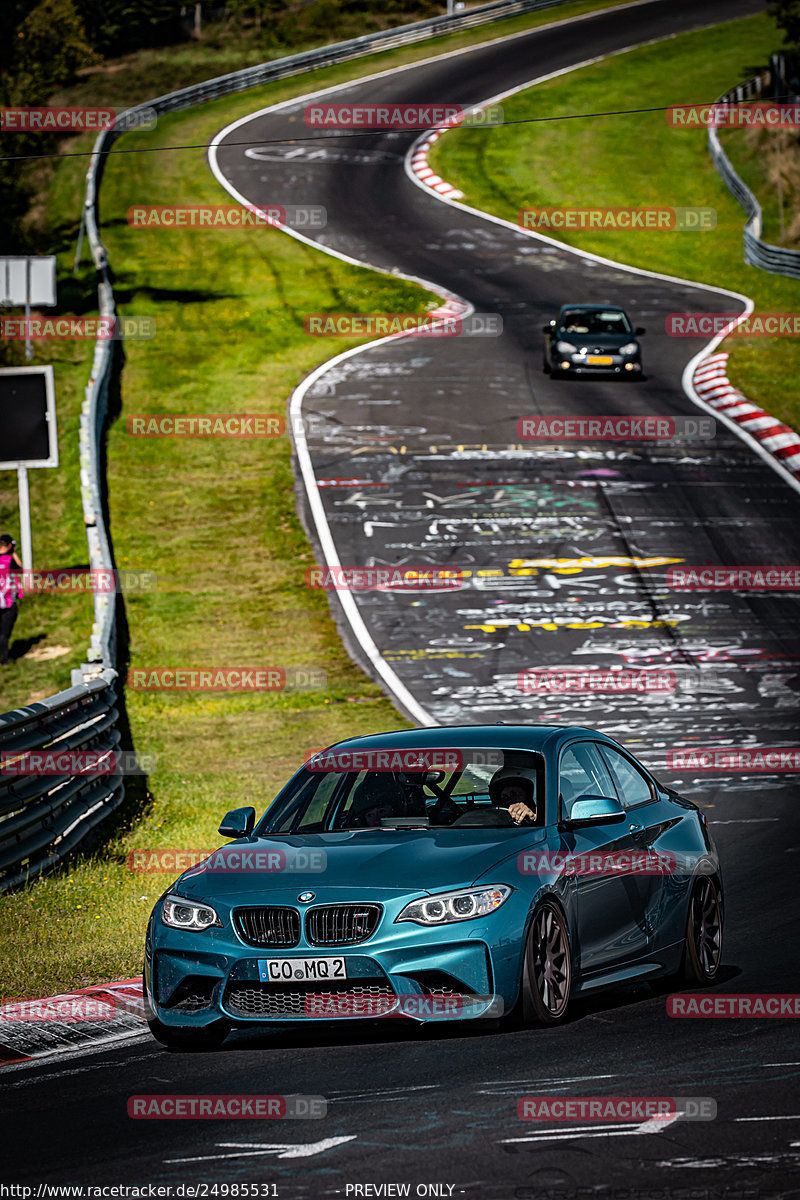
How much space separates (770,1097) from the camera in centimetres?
647

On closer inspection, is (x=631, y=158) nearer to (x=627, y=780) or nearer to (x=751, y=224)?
(x=751, y=224)

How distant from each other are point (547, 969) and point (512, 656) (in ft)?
46.3

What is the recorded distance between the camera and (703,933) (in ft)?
29.8

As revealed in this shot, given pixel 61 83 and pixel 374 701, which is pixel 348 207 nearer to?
pixel 61 83

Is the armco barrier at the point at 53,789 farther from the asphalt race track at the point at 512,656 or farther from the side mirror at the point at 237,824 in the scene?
the asphalt race track at the point at 512,656

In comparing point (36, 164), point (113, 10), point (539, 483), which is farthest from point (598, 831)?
point (113, 10)

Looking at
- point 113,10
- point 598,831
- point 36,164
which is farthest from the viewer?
point 113,10

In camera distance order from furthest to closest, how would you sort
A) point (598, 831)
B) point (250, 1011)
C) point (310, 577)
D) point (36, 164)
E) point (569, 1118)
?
point (36, 164), point (310, 577), point (598, 831), point (250, 1011), point (569, 1118)

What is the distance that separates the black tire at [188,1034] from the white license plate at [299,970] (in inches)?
13.0

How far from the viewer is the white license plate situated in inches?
287

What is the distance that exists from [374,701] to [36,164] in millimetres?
47892

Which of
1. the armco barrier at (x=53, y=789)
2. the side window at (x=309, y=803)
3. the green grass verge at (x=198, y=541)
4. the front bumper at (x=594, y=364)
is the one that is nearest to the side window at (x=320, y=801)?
the side window at (x=309, y=803)

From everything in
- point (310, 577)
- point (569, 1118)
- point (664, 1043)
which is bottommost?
point (310, 577)

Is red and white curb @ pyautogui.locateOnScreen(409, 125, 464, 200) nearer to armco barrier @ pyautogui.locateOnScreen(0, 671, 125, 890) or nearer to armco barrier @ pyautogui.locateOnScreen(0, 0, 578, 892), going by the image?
armco barrier @ pyautogui.locateOnScreen(0, 0, 578, 892)
